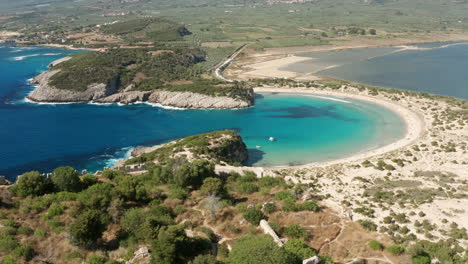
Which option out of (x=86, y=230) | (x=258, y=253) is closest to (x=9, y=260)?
(x=86, y=230)

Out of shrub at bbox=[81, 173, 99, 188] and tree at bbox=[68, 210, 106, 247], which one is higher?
tree at bbox=[68, 210, 106, 247]

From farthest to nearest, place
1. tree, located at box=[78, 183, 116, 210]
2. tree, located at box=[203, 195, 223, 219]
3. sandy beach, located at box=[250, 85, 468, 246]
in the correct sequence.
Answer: sandy beach, located at box=[250, 85, 468, 246] < tree, located at box=[203, 195, 223, 219] < tree, located at box=[78, 183, 116, 210]

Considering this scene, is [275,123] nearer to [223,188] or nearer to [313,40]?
[223,188]

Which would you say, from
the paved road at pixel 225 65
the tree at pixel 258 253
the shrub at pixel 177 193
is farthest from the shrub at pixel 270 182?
the paved road at pixel 225 65

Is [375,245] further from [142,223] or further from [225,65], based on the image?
[225,65]

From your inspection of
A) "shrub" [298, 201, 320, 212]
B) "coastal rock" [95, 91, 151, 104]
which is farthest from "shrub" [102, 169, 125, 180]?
"coastal rock" [95, 91, 151, 104]

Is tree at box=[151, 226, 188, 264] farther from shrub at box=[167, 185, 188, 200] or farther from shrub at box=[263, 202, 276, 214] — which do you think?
shrub at box=[263, 202, 276, 214]

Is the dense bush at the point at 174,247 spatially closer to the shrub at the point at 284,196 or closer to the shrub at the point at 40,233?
the shrub at the point at 40,233

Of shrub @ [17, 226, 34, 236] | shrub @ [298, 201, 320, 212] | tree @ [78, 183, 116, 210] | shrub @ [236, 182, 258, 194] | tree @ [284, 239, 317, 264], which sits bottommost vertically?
shrub @ [236, 182, 258, 194]

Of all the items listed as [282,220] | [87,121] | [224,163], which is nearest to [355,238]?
[282,220]
